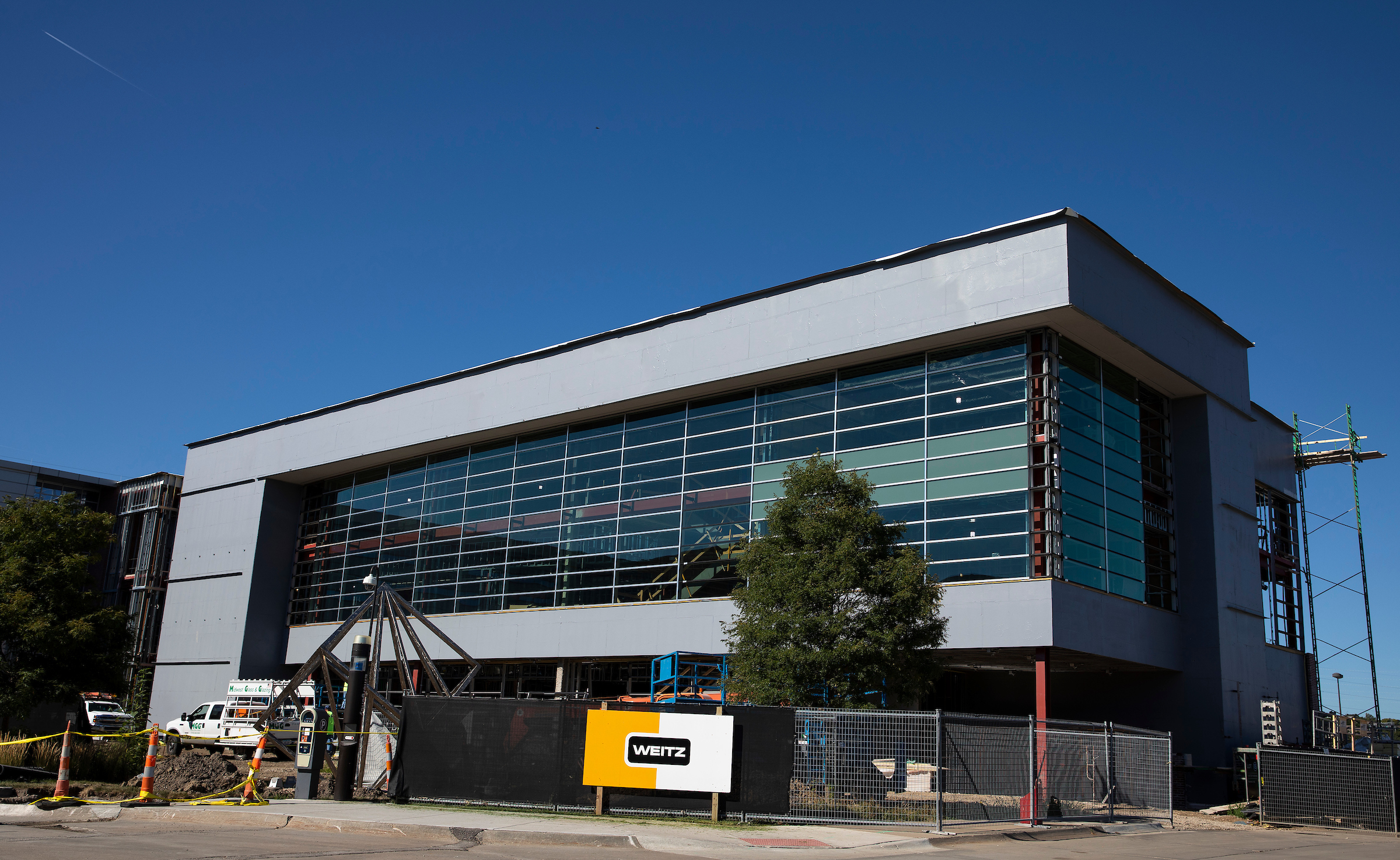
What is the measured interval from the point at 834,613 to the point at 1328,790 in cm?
1083

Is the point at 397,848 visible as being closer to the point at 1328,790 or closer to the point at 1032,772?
the point at 1032,772

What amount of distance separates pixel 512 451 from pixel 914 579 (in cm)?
2283

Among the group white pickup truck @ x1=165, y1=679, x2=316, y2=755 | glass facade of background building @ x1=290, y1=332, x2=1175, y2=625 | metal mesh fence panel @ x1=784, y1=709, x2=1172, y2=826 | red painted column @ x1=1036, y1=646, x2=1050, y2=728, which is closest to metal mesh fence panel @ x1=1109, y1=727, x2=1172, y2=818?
metal mesh fence panel @ x1=784, y1=709, x2=1172, y2=826

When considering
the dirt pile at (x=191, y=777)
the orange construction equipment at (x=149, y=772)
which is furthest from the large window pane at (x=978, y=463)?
the orange construction equipment at (x=149, y=772)

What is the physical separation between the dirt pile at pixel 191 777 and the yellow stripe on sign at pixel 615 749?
888 centimetres

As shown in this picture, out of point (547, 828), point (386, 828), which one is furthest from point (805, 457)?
point (386, 828)

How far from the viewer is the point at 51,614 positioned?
135 ft


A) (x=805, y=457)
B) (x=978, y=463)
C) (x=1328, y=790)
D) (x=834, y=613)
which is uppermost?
(x=805, y=457)

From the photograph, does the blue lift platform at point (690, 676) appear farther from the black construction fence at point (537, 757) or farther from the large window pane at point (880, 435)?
the black construction fence at point (537, 757)

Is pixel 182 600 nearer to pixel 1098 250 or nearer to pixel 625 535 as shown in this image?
pixel 625 535

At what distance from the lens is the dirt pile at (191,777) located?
22375 mm

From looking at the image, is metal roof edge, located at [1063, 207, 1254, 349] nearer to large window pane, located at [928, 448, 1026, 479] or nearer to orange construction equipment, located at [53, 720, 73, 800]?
large window pane, located at [928, 448, 1026, 479]

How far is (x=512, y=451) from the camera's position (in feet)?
141

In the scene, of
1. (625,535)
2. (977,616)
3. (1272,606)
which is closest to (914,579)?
(977,616)
